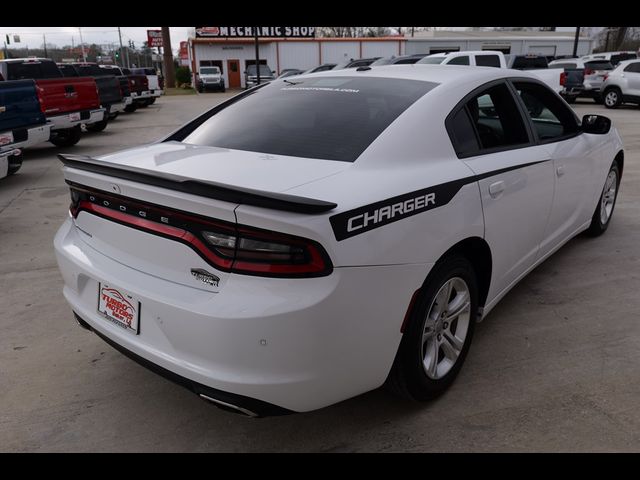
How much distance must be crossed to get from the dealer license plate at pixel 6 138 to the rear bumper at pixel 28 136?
0.05 m

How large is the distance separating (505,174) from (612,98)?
731 inches

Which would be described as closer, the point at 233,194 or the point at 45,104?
the point at 233,194

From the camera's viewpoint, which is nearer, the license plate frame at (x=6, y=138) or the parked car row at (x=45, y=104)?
the license plate frame at (x=6, y=138)

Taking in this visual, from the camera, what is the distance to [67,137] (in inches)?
462

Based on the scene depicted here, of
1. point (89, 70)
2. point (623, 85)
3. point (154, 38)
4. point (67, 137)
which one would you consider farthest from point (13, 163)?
point (154, 38)

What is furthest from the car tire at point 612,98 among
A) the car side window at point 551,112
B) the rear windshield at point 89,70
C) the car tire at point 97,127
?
the rear windshield at point 89,70

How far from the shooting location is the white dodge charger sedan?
194cm

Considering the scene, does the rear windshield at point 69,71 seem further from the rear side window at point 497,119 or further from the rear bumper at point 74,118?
the rear side window at point 497,119

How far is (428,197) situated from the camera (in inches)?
92.1

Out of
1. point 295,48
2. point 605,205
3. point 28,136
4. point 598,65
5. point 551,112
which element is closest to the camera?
point 551,112

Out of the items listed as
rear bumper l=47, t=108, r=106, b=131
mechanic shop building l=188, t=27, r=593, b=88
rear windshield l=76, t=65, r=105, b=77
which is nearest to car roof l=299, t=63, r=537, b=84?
rear bumper l=47, t=108, r=106, b=131

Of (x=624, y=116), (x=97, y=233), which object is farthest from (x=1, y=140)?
(x=624, y=116)

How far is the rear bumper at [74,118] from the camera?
34.9ft

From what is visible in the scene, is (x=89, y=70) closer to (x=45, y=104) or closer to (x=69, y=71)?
(x=69, y=71)
